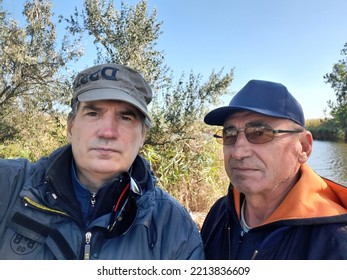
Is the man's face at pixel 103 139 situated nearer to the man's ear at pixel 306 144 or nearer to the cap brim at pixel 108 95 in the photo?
the cap brim at pixel 108 95

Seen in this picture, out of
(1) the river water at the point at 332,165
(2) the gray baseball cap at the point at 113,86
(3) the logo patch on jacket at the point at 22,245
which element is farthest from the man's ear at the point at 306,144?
(1) the river water at the point at 332,165

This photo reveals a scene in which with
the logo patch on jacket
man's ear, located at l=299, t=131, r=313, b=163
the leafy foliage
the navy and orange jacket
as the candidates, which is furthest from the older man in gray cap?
the leafy foliage

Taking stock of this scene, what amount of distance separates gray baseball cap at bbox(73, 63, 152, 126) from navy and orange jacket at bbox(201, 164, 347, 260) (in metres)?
0.95

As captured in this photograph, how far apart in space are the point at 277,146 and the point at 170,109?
486 cm

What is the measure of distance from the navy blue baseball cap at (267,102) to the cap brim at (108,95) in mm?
634

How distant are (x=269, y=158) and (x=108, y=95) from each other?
3.53 feet

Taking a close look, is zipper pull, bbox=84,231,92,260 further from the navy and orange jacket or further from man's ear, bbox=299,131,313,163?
man's ear, bbox=299,131,313,163

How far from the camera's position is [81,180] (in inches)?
70.5

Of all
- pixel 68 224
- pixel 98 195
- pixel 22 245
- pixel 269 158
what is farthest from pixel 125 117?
pixel 269 158

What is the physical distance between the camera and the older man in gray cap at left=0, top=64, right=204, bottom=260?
1.51 m

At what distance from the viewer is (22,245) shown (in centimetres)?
148

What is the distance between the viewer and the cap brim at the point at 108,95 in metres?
1.64
